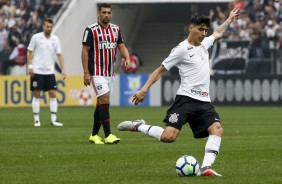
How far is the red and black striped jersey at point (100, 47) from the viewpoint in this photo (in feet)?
50.8

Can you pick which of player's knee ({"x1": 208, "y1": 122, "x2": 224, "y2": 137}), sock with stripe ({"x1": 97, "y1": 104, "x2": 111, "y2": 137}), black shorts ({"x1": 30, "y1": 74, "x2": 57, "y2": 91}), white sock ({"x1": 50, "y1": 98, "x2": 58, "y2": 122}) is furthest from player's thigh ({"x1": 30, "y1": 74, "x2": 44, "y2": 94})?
player's knee ({"x1": 208, "y1": 122, "x2": 224, "y2": 137})

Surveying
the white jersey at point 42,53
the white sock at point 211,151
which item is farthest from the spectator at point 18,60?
the white sock at point 211,151

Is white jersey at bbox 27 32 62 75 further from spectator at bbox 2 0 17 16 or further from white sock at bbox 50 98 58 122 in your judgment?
spectator at bbox 2 0 17 16

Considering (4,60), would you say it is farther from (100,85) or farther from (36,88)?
(100,85)

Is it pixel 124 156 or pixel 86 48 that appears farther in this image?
pixel 86 48

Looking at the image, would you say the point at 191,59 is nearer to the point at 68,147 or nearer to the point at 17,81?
the point at 68,147

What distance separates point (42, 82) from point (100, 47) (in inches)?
226

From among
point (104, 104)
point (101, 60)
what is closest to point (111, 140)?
point (104, 104)

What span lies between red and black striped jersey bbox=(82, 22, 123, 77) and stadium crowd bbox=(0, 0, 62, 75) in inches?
741

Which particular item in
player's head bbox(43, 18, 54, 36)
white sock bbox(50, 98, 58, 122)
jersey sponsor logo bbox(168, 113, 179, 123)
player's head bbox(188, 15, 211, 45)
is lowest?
white sock bbox(50, 98, 58, 122)

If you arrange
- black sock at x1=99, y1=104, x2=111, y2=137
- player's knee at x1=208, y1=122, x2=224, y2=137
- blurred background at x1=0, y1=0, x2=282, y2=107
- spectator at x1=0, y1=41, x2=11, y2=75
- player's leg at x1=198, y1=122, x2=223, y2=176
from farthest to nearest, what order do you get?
1. spectator at x1=0, y1=41, x2=11, y2=75
2. blurred background at x1=0, y1=0, x2=282, y2=107
3. black sock at x1=99, y1=104, x2=111, y2=137
4. player's knee at x1=208, y1=122, x2=224, y2=137
5. player's leg at x1=198, y1=122, x2=223, y2=176

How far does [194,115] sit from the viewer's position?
11.0 metres

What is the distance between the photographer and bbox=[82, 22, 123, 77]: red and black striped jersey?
1549cm

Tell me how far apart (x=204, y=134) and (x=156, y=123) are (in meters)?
10.7
